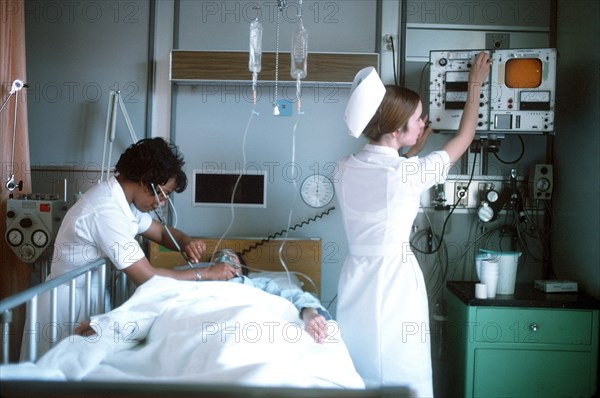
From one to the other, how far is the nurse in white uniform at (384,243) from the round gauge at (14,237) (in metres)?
1.47

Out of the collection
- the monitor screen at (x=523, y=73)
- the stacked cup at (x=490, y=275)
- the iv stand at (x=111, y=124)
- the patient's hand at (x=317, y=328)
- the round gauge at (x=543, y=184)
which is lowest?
the patient's hand at (x=317, y=328)

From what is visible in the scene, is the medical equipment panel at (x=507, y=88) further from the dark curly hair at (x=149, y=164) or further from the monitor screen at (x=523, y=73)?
the dark curly hair at (x=149, y=164)

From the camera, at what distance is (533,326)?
2209mm

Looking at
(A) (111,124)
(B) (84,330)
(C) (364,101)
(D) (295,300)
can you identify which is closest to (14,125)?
(A) (111,124)

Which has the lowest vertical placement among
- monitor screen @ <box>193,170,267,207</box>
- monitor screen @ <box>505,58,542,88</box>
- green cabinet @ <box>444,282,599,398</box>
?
green cabinet @ <box>444,282,599,398</box>

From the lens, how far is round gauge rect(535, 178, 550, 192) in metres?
2.67

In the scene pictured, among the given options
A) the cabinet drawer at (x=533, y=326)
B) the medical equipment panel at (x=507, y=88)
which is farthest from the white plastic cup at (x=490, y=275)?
the medical equipment panel at (x=507, y=88)

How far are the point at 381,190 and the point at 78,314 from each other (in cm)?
120

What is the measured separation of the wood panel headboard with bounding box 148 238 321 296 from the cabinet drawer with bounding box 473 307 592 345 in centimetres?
81

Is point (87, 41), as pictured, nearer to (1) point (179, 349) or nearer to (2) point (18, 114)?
(2) point (18, 114)

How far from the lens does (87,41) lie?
2807mm

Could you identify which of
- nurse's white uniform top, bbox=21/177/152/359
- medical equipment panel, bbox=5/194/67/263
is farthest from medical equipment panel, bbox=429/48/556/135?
medical equipment panel, bbox=5/194/67/263

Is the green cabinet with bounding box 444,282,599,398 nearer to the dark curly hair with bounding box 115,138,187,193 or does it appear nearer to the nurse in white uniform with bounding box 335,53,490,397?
the nurse in white uniform with bounding box 335,53,490,397

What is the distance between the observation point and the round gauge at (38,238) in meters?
2.35
